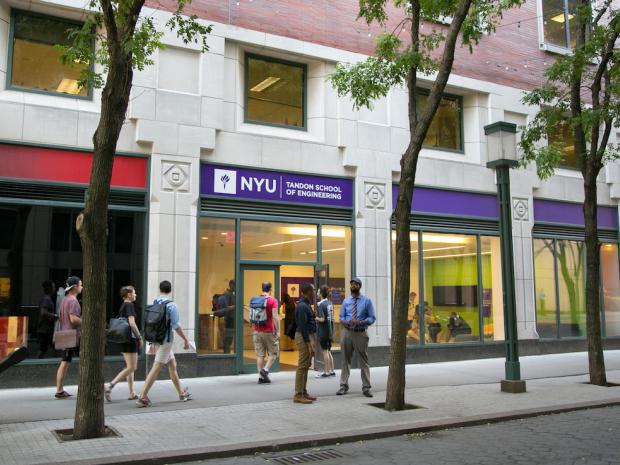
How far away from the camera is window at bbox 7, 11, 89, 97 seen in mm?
11620

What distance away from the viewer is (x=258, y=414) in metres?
8.53

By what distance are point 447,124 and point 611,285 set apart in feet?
25.5

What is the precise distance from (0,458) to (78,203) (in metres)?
6.20

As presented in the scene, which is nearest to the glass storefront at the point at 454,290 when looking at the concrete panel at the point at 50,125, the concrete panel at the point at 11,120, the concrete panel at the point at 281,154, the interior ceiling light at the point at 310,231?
the interior ceiling light at the point at 310,231

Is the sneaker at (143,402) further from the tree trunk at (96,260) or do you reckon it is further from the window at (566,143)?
the window at (566,143)

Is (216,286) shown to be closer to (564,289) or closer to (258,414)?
(258,414)

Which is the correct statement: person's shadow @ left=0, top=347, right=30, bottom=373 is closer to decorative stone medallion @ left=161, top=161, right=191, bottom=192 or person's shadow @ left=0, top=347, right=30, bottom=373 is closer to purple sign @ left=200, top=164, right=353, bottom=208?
decorative stone medallion @ left=161, top=161, right=191, bottom=192

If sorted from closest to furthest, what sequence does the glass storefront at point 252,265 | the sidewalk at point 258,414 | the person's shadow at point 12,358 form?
the sidewalk at point 258,414 < the person's shadow at point 12,358 < the glass storefront at point 252,265

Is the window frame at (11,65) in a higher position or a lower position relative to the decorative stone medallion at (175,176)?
higher

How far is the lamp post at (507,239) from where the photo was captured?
10.6 metres

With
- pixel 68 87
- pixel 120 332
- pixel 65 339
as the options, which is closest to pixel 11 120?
pixel 68 87

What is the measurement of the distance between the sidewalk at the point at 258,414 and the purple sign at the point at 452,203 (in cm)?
459

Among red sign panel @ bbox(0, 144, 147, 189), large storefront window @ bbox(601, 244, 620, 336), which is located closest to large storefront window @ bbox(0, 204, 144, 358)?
red sign panel @ bbox(0, 144, 147, 189)

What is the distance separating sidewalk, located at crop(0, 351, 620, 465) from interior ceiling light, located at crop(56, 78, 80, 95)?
587 cm
